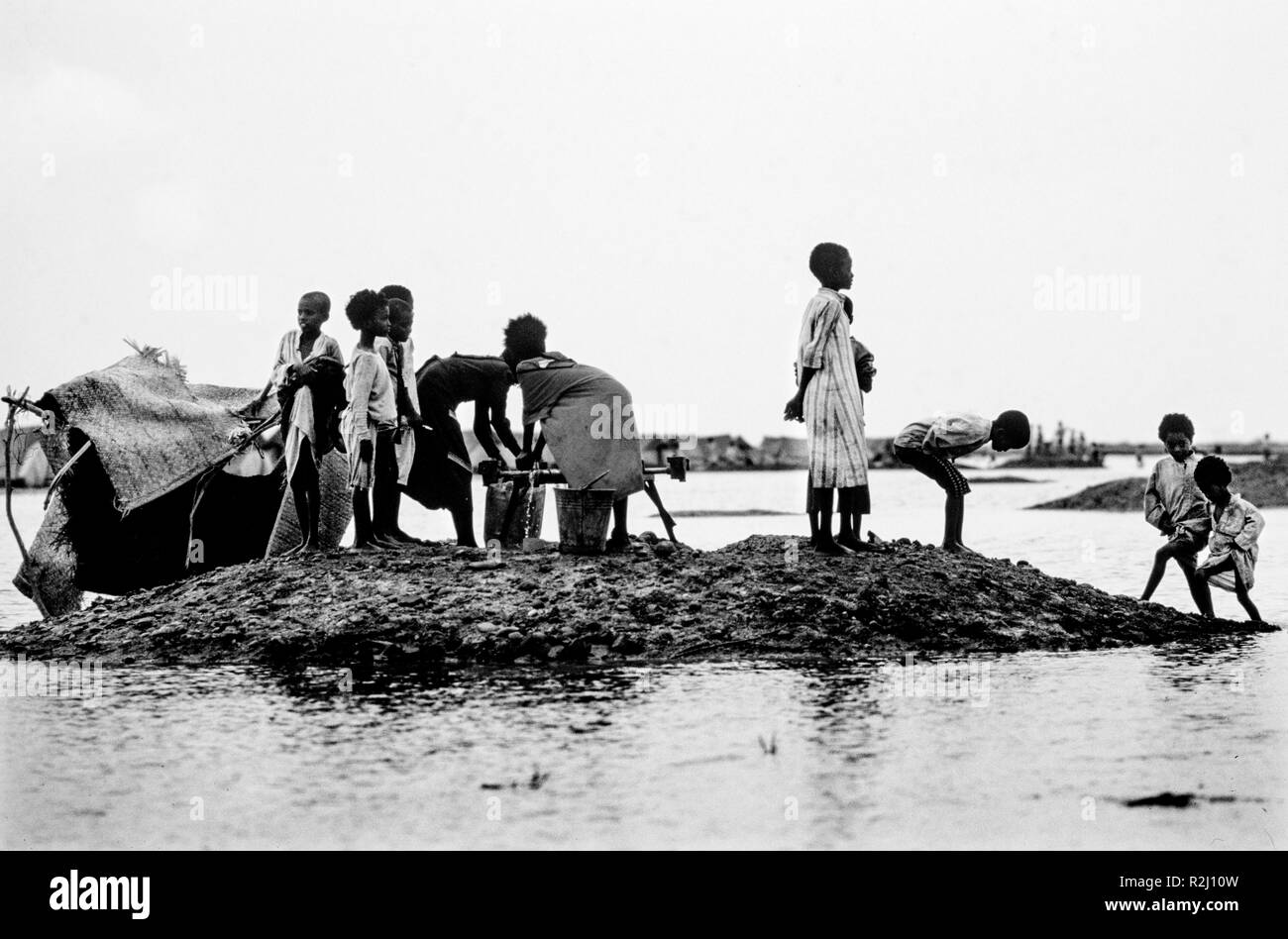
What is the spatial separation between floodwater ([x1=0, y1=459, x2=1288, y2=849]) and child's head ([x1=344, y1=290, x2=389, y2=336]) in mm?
2963

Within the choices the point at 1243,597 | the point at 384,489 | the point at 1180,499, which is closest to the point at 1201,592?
the point at 1243,597

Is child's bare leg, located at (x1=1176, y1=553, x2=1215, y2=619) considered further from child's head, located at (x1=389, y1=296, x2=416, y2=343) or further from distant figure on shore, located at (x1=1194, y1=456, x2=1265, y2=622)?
child's head, located at (x1=389, y1=296, x2=416, y2=343)

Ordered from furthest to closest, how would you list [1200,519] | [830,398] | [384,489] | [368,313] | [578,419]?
[384,489]
[368,313]
[1200,519]
[578,419]
[830,398]

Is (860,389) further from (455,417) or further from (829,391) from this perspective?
(455,417)

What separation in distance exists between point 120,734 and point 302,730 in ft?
2.50

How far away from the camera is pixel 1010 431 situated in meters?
10.4

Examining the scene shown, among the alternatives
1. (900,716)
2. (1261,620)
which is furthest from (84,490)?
(1261,620)

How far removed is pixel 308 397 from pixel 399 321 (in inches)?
34.8

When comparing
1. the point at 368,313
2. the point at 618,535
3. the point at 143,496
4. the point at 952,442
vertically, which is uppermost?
the point at 368,313

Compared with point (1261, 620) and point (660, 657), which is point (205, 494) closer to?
point (660, 657)

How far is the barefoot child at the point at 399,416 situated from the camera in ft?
35.1

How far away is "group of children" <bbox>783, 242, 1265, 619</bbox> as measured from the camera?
31.9ft

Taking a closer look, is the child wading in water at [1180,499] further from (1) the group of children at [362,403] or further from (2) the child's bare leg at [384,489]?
(2) the child's bare leg at [384,489]

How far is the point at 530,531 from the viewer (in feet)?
35.7
